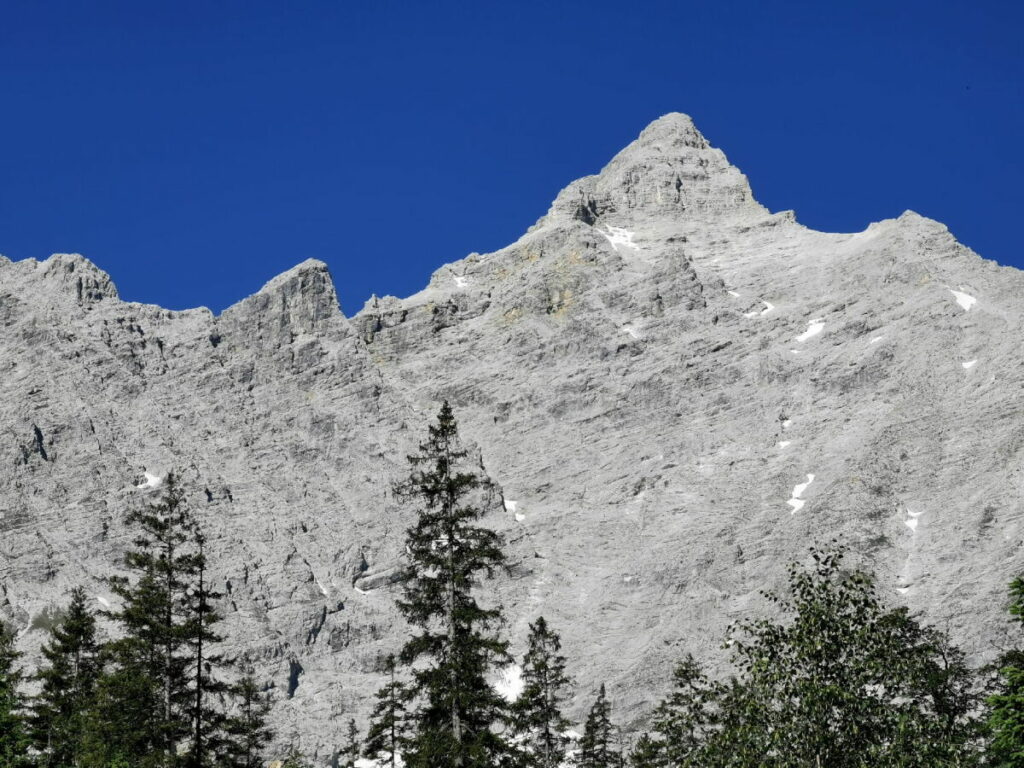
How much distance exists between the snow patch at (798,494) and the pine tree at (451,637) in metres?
145

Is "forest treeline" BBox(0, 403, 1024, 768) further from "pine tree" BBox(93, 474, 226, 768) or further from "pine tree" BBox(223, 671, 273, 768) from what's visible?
"pine tree" BBox(223, 671, 273, 768)

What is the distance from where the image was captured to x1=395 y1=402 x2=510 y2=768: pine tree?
100.0ft

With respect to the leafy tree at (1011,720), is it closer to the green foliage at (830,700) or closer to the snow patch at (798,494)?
the green foliage at (830,700)

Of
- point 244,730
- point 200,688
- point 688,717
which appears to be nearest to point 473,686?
A: point 688,717

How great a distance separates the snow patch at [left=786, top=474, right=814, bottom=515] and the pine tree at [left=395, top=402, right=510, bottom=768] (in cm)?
14469

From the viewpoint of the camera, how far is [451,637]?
3175 cm

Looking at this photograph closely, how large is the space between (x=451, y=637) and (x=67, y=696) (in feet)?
59.7

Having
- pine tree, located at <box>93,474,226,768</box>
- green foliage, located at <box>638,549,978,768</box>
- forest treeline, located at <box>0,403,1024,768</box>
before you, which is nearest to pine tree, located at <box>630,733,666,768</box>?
forest treeline, located at <box>0,403,1024,768</box>

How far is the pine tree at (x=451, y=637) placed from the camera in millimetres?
30469

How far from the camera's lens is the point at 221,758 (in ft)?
116

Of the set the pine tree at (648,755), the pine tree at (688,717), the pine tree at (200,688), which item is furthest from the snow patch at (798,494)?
the pine tree at (200,688)

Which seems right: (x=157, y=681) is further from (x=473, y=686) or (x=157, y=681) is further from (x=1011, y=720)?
(x=1011, y=720)

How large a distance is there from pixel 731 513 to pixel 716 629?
97.9ft

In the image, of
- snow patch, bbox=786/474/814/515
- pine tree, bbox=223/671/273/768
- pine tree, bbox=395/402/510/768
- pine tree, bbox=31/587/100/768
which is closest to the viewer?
pine tree, bbox=395/402/510/768
